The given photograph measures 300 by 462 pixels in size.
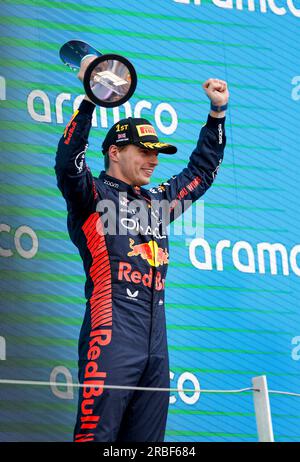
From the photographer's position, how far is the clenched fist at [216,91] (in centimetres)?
337

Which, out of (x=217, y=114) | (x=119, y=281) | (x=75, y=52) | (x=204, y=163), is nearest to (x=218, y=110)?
(x=217, y=114)

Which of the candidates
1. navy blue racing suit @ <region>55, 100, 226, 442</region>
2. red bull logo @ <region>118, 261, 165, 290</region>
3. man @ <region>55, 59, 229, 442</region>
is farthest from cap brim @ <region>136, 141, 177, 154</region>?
red bull logo @ <region>118, 261, 165, 290</region>

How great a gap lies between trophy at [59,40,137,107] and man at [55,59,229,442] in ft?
0.15

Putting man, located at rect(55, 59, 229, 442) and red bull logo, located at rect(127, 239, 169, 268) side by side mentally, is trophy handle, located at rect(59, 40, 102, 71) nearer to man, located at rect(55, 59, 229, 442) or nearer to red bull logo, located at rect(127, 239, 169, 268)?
man, located at rect(55, 59, 229, 442)

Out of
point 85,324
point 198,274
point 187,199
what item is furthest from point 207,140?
point 85,324

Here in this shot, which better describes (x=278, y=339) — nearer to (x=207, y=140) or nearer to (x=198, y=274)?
(x=198, y=274)

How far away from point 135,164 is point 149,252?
0.29 meters

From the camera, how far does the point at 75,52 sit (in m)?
3.05

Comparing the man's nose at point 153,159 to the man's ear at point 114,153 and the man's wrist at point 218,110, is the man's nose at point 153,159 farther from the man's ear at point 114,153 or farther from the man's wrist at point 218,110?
the man's wrist at point 218,110

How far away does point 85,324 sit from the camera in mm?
3045

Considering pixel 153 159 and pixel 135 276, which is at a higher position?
pixel 153 159

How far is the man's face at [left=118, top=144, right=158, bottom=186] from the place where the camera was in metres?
3.25

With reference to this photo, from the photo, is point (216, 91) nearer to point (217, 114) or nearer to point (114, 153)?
point (217, 114)
